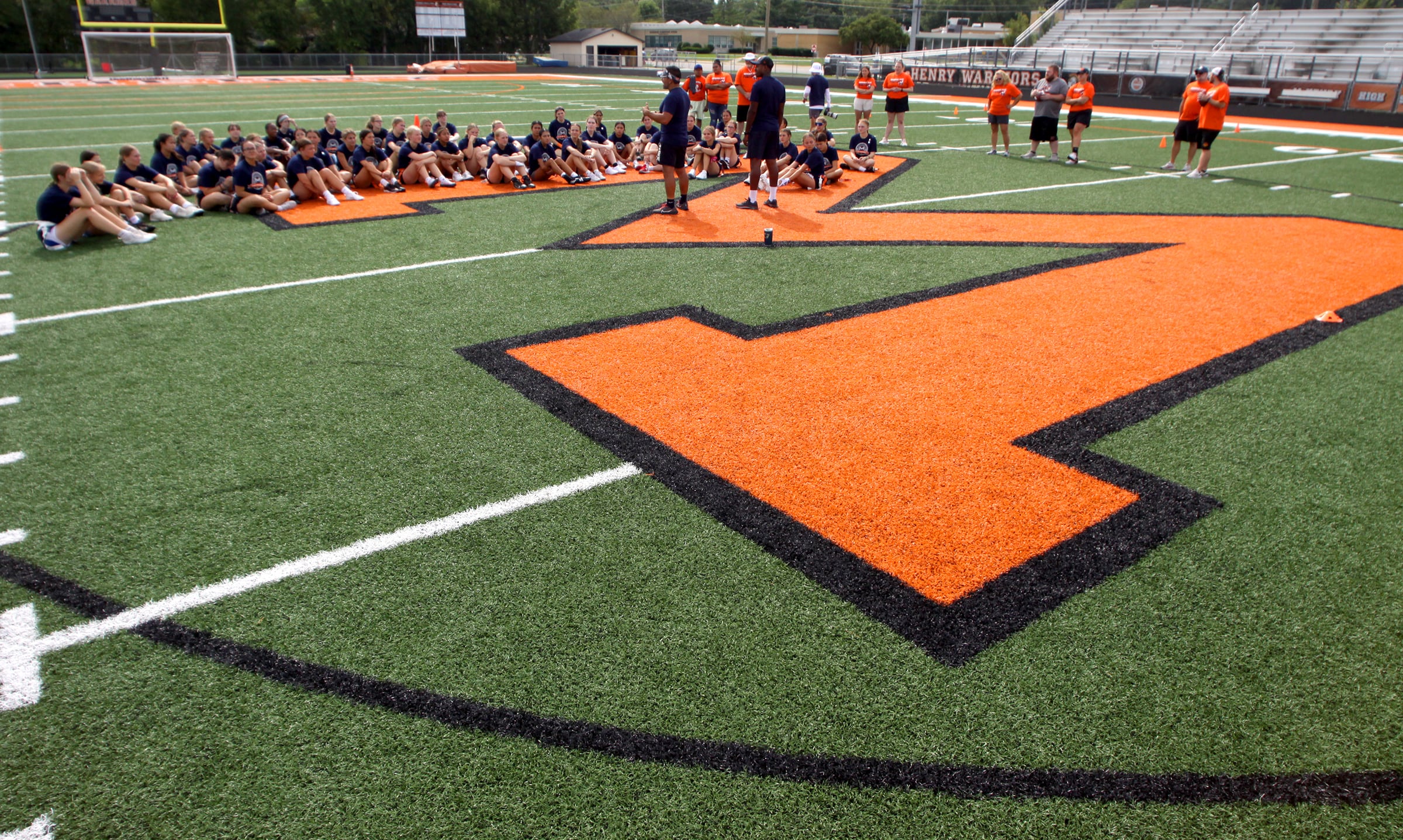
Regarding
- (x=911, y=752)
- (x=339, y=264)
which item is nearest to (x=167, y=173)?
(x=339, y=264)

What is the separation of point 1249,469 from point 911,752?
3083 millimetres

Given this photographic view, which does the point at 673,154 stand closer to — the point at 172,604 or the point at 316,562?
the point at 316,562

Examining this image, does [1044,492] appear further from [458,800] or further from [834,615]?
[458,800]

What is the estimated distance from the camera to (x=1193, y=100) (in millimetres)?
13344

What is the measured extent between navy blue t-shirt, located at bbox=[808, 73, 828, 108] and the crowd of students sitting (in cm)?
220

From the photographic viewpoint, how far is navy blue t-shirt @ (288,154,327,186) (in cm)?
1146

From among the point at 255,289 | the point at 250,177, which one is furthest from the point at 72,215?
the point at 255,289

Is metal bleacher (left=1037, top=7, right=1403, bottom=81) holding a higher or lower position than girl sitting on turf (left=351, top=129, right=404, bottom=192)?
higher

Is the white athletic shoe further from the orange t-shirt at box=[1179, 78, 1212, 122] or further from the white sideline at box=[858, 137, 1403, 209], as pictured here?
the orange t-shirt at box=[1179, 78, 1212, 122]

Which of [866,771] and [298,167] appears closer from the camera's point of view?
[866,771]

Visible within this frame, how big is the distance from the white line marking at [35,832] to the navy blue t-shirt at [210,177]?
1084 centimetres

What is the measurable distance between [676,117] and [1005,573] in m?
8.50

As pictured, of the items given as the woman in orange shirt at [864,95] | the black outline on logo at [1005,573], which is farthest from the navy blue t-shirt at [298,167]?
the woman in orange shirt at [864,95]

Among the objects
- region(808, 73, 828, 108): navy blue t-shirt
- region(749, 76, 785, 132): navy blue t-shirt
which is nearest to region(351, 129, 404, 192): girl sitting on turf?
region(749, 76, 785, 132): navy blue t-shirt
